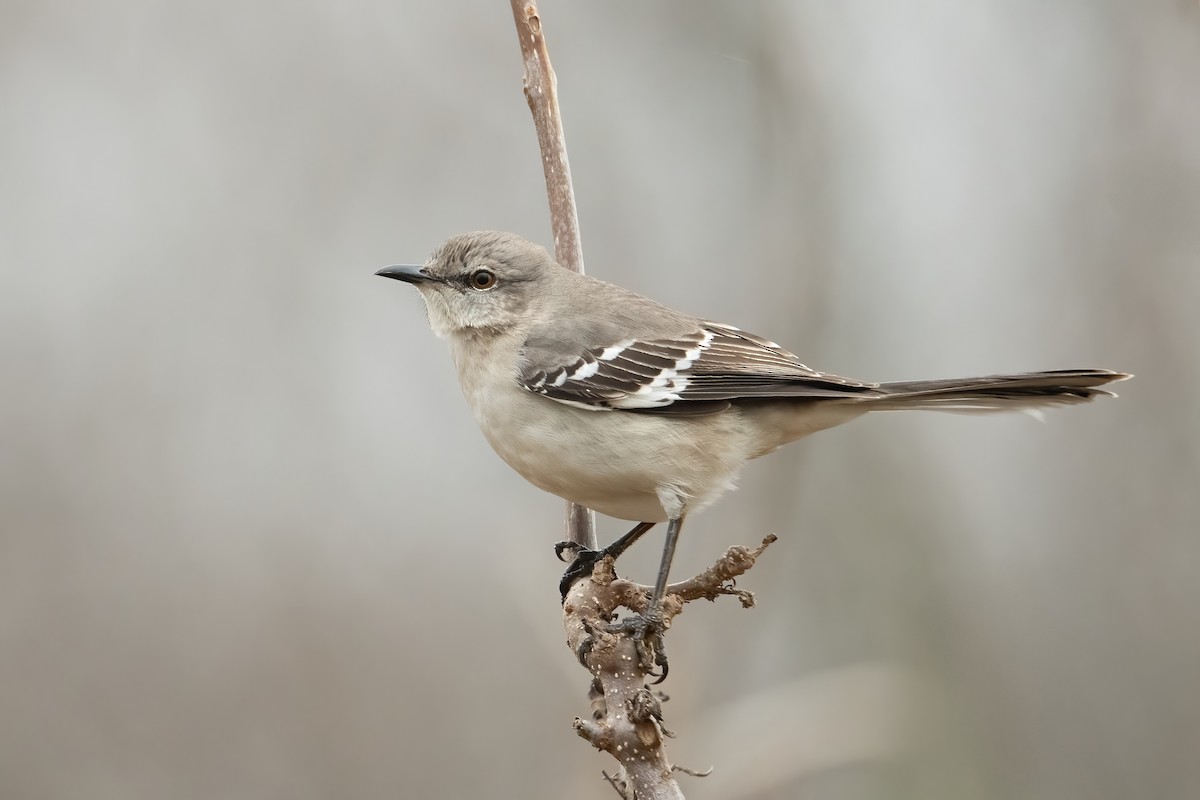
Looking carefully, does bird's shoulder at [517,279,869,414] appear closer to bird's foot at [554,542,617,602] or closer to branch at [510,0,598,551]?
branch at [510,0,598,551]

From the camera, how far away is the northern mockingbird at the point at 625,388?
3564 millimetres

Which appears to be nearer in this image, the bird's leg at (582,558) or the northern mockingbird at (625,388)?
the northern mockingbird at (625,388)

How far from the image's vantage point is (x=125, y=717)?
6500 millimetres

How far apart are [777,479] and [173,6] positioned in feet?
18.1

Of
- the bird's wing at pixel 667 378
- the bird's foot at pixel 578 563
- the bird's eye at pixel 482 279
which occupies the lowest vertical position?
the bird's foot at pixel 578 563

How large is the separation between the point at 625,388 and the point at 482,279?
2.75 ft

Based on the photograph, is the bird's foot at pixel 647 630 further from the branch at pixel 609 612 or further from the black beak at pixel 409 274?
the black beak at pixel 409 274

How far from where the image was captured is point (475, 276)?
418 centimetres

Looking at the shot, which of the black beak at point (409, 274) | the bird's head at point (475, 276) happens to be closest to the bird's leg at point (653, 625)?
the bird's head at point (475, 276)

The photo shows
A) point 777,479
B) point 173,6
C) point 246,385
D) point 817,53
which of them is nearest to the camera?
point 777,479

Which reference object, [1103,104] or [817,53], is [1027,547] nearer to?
[1103,104]

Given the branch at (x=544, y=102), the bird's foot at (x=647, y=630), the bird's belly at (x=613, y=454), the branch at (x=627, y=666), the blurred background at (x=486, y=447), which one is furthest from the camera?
the blurred background at (x=486, y=447)

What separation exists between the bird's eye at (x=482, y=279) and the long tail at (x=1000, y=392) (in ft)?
5.14

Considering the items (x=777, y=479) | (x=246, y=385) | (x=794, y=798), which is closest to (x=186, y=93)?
(x=246, y=385)
